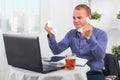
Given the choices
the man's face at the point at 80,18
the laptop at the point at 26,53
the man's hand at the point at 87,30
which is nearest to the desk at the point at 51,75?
the laptop at the point at 26,53

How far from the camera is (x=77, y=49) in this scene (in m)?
2.26

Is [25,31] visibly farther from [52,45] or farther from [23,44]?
[23,44]

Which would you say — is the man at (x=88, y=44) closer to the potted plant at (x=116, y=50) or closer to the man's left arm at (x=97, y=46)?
the man's left arm at (x=97, y=46)

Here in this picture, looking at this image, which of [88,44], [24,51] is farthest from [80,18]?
[24,51]

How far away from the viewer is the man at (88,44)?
2.07 m

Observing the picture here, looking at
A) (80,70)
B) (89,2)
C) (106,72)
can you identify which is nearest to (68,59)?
(80,70)

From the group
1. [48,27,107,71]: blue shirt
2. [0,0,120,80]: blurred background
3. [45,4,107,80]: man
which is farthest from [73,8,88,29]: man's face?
[0,0,120,80]: blurred background

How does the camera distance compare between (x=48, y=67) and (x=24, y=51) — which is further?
(x=48, y=67)

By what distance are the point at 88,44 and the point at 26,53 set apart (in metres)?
0.75

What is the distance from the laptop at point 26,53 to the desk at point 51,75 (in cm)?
4

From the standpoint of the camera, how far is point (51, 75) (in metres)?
1.63

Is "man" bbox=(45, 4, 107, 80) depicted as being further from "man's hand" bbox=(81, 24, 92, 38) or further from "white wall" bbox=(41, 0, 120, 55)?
"white wall" bbox=(41, 0, 120, 55)

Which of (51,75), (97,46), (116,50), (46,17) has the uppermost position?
(46,17)

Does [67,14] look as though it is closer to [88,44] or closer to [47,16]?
[47,16]
